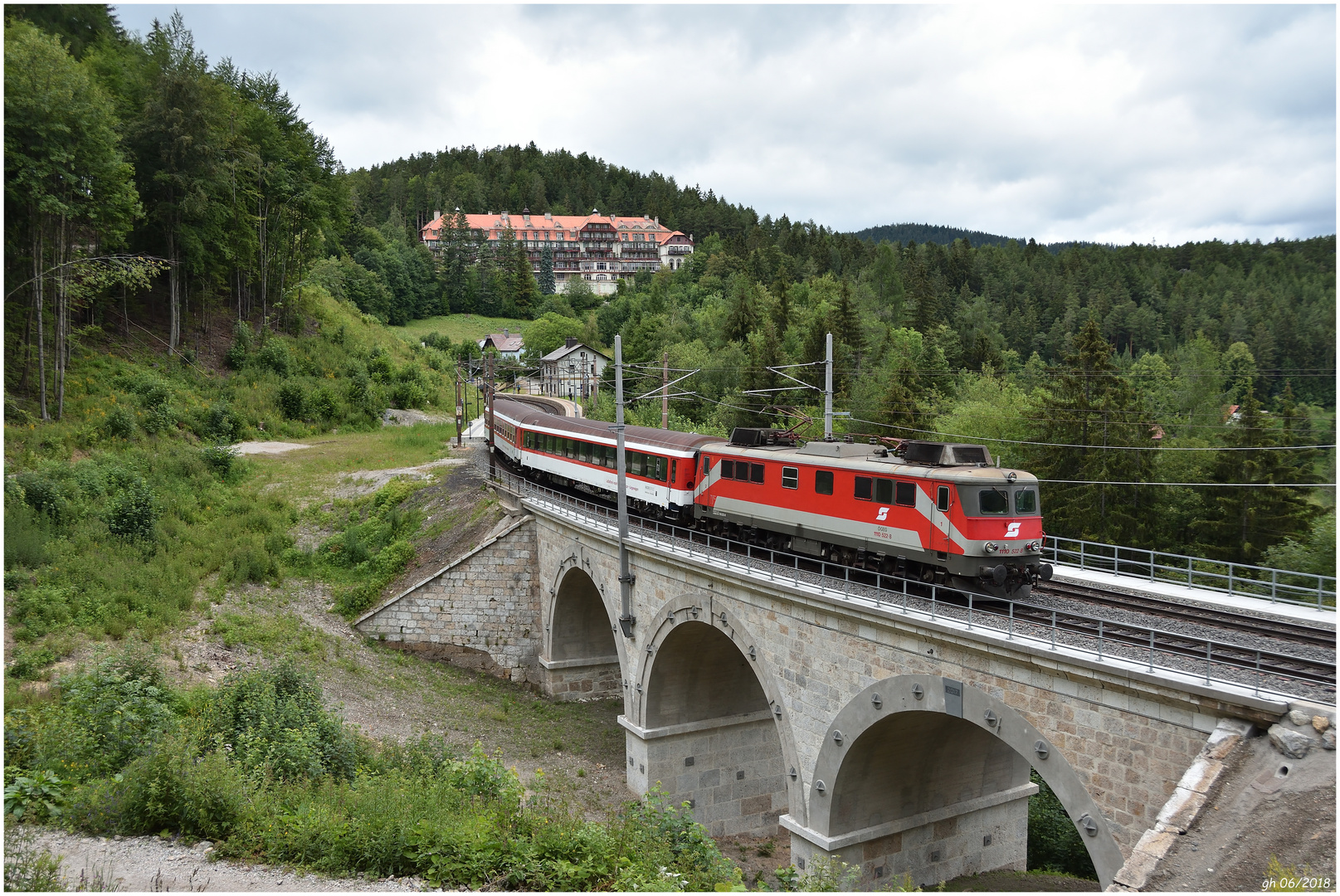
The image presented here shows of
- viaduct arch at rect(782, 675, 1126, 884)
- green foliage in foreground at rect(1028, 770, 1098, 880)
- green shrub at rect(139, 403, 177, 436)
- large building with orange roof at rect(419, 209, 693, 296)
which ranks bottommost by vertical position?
green foliage in foreground at rect(1028, 770, 1098, 880)

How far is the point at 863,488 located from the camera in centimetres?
1797

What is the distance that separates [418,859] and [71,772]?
24.1ft

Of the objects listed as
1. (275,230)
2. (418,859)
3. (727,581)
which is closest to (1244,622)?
(727,581)

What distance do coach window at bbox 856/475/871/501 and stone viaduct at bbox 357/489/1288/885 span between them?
2408 millimetres

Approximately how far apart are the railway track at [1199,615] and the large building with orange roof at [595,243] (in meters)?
131

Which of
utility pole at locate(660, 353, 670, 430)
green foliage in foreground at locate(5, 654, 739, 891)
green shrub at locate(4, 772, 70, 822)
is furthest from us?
utility pole at locate(660, 353, 670, 430)

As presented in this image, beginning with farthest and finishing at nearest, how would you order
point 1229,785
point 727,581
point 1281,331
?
point 1281,331
point 727,581
point 1229,785

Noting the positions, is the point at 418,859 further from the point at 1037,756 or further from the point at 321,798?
the point at 1037,756

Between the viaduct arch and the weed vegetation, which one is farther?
the weed vegetation

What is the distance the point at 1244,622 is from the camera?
47.9 ft

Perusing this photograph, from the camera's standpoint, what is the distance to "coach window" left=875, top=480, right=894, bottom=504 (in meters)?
17.3

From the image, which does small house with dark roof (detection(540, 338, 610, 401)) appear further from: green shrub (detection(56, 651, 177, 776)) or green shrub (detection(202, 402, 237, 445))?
green shrub (detection(56, 651, 177, 776))

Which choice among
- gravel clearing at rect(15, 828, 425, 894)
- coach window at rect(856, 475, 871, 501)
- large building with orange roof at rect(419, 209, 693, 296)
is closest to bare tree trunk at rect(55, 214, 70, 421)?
gravel clearing at rect(15, 828, 425, 894)

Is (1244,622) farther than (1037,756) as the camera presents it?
Yes
